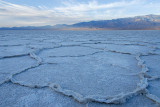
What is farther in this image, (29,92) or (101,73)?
(101,73)

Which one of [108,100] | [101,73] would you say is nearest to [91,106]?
[108,100]

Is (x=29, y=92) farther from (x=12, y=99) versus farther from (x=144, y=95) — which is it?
(x=144, y=95)

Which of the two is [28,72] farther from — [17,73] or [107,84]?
[107,84]

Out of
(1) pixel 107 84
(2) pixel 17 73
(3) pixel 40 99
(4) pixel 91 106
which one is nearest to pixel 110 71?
(1) pixel 107 84

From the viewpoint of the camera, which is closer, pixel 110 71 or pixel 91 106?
pixel 91 106

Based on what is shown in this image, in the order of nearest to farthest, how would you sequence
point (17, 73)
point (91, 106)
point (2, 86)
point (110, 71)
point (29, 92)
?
point (91, 106) → point (29, 92) → point (2, 86) → point (17, 73) → point (110, 71)

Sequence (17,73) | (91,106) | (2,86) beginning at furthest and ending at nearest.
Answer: (17,73)
(2,86)
(91,106)

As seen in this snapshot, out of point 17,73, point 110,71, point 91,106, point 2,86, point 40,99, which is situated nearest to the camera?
point 91,106

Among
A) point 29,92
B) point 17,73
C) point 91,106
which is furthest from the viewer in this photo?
point 17,73
